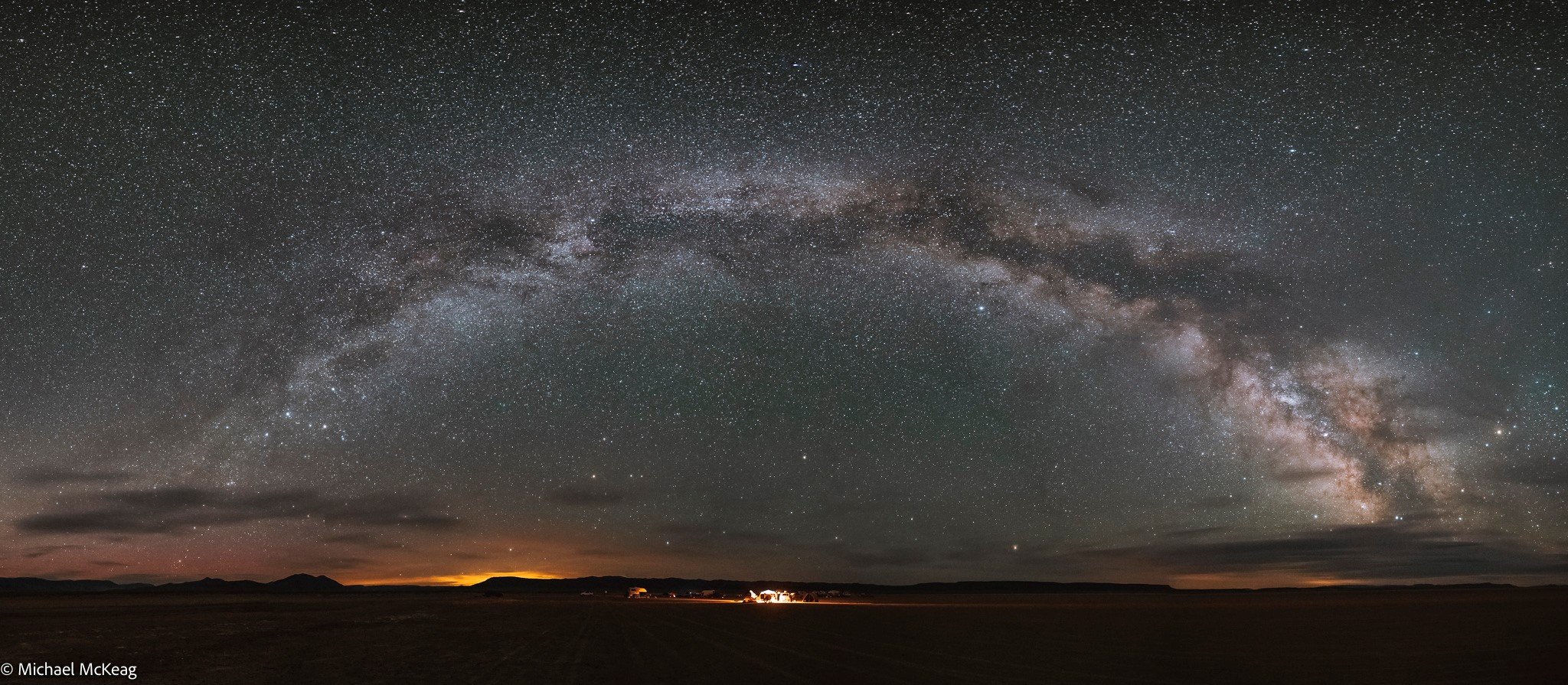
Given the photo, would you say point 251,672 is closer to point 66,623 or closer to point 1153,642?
point 1153,642

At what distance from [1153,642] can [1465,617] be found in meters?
39.0

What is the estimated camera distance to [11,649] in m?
34.8

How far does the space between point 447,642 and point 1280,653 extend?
31566mm

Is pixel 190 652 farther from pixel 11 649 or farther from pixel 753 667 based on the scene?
Result: pixel 753 667

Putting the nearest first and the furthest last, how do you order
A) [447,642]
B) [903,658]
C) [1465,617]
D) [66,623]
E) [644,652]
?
[903,658] → [644,652] → [447,642] → [66,623] → [1465,617]

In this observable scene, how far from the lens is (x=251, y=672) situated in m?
27.4

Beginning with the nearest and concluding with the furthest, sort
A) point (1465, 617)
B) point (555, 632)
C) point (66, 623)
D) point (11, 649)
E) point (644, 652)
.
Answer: point (644, 652), point (11, 649), point (555, 632), point (66, 623), point (1465, 617)

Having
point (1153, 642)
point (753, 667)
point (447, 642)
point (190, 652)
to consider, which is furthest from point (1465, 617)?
point (190, 652)

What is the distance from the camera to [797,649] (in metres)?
34.0

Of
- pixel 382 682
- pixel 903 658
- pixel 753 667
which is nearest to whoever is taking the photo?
pixel 382 682

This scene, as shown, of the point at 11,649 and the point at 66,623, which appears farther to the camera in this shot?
the point at 66,623

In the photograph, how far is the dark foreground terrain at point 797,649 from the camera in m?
26.0

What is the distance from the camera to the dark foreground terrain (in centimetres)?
2602

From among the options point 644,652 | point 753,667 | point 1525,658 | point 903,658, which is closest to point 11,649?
point 644,652
